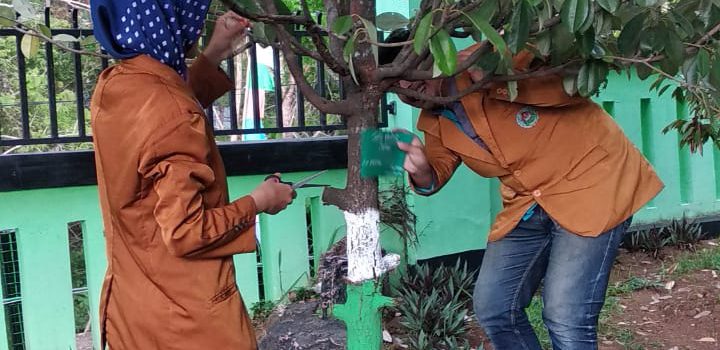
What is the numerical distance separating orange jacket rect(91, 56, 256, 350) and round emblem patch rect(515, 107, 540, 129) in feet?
3.01

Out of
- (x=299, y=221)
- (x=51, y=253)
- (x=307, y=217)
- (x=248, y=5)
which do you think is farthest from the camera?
(x=307, y=217)

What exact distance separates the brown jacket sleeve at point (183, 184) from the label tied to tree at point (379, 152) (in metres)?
0.50

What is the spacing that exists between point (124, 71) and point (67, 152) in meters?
1.76

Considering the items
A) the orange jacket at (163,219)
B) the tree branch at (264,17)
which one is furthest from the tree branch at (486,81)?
the orange jacket at (163,219)

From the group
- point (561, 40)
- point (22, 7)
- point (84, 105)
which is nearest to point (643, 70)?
point (561, 40)

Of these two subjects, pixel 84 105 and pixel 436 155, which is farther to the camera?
pixel 84 105

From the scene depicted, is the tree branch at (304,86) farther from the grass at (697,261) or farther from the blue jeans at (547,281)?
the grass at (697,261)

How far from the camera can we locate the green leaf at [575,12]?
1.70 meters

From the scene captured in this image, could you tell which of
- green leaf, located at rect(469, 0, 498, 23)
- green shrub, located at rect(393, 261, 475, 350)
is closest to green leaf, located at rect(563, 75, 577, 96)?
green leaf, located at rect(469, 0, 498, 23)

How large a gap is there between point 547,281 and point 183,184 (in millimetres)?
1243

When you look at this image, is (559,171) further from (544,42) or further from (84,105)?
(84,105)

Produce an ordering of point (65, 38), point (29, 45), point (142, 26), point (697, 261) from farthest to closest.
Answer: point (697, 261) < point (65, 38) < point (29, 45) < point (142, 26)

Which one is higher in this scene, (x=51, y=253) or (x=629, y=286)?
(x=51, y=253)

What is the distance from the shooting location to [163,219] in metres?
1.84
